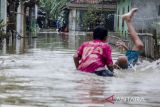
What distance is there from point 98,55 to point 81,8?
6605 cm

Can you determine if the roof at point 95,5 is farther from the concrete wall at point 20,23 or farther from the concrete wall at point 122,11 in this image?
the concrete wall at point 20,23

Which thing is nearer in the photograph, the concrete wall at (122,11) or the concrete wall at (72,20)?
the concrete wall at (122,11)

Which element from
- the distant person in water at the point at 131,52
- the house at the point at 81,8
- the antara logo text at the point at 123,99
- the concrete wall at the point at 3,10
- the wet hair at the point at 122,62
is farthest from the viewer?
the house at the point at 81,8

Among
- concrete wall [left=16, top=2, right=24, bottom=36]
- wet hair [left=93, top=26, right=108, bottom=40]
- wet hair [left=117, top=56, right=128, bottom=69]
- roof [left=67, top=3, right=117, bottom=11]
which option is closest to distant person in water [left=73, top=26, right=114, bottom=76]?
wet hair [left=93, top=26, right=108, bottom=40]

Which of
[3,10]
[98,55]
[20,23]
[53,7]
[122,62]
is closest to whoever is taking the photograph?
[98,55]

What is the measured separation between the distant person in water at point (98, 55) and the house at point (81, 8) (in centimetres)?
4815

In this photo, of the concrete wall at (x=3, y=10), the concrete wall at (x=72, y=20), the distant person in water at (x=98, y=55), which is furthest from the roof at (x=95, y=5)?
the distant person in water at (x=98, y=55)

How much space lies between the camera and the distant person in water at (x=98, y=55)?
11766mm

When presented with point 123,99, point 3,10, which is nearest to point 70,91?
point 123,99

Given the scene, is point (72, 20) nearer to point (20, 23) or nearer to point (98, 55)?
point (20, 23)

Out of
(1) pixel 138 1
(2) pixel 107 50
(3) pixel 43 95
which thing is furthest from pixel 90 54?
(1) pixel 138 1

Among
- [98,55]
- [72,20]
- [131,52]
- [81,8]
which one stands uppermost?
[81,8]

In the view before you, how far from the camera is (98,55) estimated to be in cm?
1179

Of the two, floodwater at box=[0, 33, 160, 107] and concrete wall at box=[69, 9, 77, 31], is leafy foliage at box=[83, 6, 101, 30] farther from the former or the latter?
floodwater at box=[0, 33, 160, 107]
